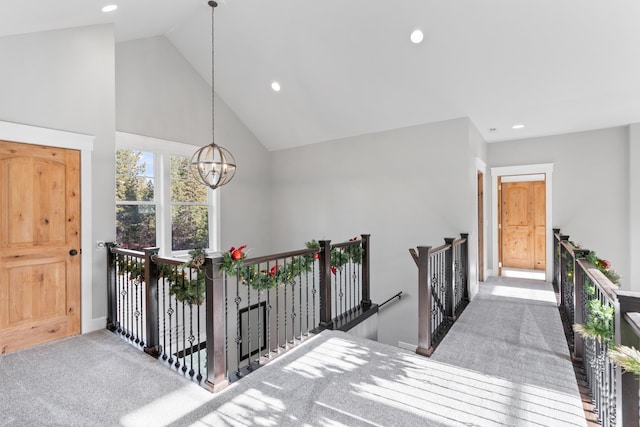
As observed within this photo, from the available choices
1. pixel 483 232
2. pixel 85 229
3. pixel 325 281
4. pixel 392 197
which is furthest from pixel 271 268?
pixel 483 232

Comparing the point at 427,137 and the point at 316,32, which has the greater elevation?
the point at 316,32

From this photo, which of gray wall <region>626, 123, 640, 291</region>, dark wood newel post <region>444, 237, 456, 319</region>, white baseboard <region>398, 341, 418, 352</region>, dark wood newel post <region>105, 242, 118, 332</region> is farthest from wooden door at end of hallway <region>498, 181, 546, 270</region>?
dark wood newel post <region>105, 242, 118, 332</region>

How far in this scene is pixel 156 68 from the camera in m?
5.10

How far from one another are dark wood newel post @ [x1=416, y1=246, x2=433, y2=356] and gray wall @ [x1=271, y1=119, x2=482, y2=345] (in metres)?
1.98

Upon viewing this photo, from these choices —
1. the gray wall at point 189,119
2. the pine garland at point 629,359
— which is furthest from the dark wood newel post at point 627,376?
the gray wall at point 189,119

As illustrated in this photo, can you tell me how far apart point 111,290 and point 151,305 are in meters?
1.03

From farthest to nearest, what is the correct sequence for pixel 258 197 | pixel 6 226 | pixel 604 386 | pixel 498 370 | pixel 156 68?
pixel 258 197, pixel 156 68, pixel 6 226, pixel 498 370, pixel 604 386

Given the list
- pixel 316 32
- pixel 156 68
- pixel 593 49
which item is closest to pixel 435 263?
pixel 593 49

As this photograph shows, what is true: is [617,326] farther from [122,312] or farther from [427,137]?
[122,312]

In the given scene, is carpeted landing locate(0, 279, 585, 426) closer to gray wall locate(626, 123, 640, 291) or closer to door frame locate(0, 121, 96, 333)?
door frame locate(0, 121, 96, 333)

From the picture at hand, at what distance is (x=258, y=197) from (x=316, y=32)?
12.0 ft

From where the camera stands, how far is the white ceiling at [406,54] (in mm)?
3186

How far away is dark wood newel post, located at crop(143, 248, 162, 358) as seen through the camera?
3031mm

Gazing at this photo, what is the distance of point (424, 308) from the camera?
3.16 meters
